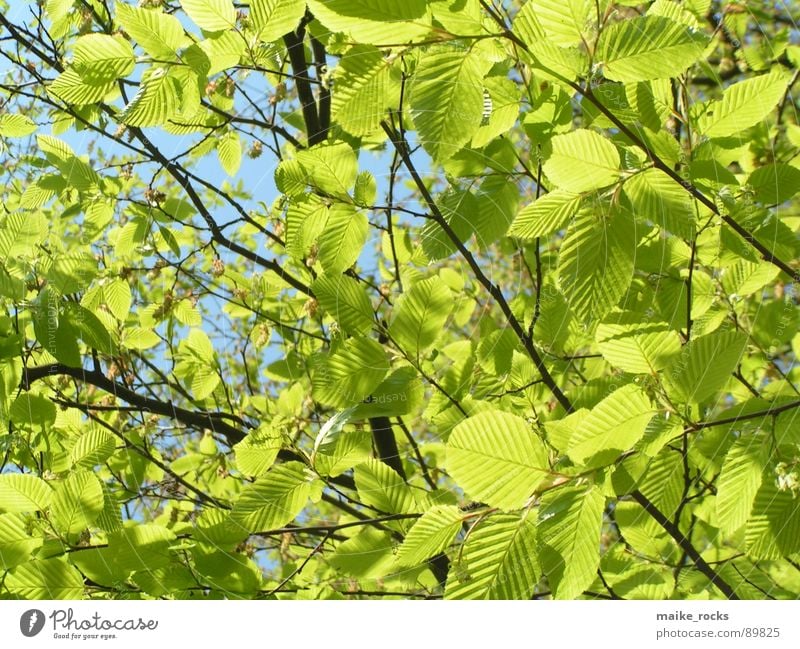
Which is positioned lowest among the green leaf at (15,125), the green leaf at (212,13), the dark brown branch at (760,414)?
the dark brown branch at (760,414)

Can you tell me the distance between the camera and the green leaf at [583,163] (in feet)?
1.76

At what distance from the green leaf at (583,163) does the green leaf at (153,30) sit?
35 cm

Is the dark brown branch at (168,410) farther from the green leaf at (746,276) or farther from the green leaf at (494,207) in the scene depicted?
the green leaf at (746,276)

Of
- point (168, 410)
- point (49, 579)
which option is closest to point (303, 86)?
point (168, 410)

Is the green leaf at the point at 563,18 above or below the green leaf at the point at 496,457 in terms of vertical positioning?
above

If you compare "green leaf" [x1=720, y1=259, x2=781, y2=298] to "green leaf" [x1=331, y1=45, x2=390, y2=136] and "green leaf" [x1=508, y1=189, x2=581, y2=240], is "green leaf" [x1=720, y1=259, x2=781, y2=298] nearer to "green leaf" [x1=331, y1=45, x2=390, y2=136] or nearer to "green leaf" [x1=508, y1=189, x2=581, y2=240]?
"green leaf" [x1=508, y1=189, x2=581, y2=240]

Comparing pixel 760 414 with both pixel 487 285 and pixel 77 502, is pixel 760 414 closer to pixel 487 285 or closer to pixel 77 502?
pixel 487 285

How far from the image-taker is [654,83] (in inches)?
29.0

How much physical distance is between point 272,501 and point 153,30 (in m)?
0.43

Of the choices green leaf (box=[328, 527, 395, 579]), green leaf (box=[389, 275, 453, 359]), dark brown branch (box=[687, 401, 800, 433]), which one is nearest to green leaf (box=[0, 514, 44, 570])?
green leaf (box=[328, 527, 395, 579])

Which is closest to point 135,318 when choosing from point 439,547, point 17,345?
point 17,345

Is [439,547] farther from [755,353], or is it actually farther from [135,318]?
[135,318]

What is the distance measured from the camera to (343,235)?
740 mm

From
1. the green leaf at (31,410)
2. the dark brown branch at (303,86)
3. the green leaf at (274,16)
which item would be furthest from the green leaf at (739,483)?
the dark brown branch at (303,86)
